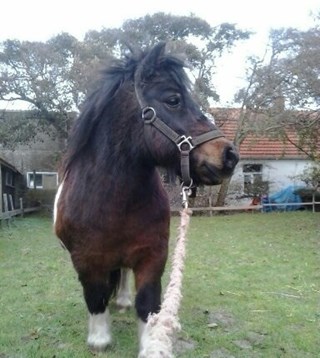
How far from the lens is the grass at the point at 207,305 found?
3.81 meters

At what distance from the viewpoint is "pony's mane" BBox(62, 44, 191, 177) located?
2930 mm

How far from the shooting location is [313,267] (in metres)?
7.46

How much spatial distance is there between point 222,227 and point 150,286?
1128 centimetres

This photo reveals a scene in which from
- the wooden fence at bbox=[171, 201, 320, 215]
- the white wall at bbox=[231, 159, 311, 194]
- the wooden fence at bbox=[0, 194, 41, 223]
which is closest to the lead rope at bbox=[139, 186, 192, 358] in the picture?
the wooden fence at bbox=[0, 194, 41, 223]

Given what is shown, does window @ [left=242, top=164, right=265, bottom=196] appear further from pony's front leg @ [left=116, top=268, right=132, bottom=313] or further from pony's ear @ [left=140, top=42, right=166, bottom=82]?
pony's ear @ [left=140, top=42, right=166, bottom=82]

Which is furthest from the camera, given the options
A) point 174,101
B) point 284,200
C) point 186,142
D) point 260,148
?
point 260,148

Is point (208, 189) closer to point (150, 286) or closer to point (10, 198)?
point (10, 198)

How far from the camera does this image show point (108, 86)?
3.20 meters

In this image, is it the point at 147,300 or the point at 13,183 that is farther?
the point at 13,183

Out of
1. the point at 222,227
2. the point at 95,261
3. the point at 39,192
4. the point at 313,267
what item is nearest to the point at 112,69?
the point at 95,261

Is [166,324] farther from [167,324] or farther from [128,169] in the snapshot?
[128,169]

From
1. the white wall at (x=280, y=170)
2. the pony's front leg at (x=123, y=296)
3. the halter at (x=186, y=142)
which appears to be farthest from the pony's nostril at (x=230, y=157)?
the white wall at (x=280, y=170)

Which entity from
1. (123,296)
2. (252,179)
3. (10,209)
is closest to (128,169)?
(123,296)

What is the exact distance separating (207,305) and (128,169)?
2553 millimetres
